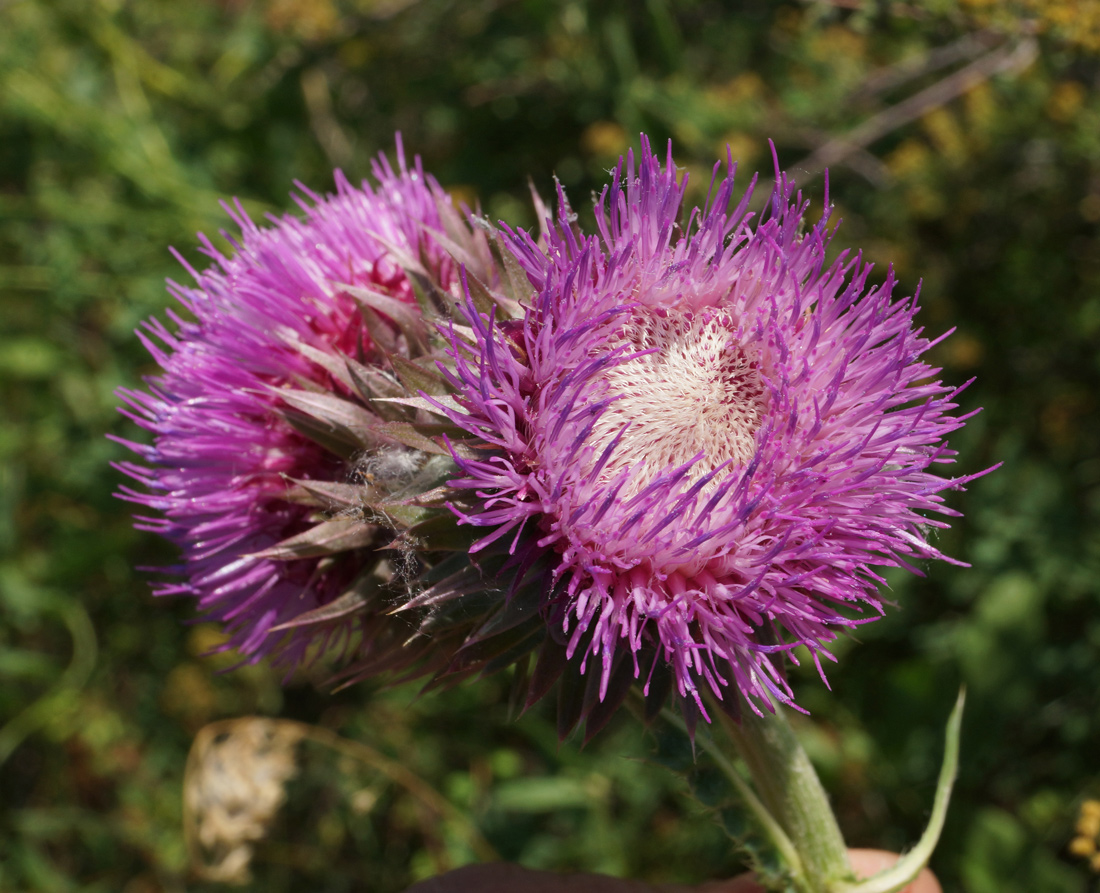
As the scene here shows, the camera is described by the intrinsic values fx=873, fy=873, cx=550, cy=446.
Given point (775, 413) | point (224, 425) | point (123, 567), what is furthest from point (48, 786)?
point (775, 413)

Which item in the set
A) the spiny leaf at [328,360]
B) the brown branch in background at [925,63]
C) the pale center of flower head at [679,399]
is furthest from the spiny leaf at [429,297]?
the brown branch in background at [925,63]

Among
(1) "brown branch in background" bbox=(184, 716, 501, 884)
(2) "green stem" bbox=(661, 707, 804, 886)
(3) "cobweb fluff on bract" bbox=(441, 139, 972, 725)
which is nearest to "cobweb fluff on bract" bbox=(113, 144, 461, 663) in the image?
(3) "cobweb fluff on bract" bbox=(441, 139, 972, 725)

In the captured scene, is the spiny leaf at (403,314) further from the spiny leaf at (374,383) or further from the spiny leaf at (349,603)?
the spiny leaf at (349,603)

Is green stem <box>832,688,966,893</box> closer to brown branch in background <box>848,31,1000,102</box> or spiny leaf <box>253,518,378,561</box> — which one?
spiny leaf <box>253,518,378,561</box>

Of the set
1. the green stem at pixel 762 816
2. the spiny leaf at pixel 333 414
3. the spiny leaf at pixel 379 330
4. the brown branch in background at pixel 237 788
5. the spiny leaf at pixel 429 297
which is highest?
the spiny leaf at pixel 429 297

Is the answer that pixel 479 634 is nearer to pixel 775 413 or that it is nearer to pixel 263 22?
pixel 775 413

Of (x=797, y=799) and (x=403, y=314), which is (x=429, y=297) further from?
(x=797, y=799)

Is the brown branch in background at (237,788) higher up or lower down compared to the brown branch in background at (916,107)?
lower down
